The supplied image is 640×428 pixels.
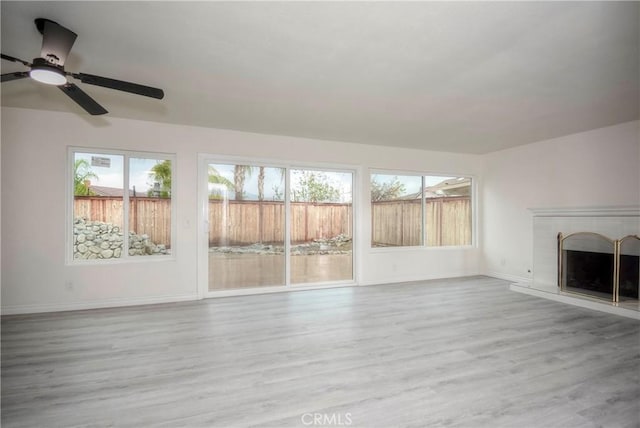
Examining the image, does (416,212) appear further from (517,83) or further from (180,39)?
(180,39)

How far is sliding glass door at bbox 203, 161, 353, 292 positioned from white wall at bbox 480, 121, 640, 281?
9.72 feet

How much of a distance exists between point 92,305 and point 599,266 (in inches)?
274

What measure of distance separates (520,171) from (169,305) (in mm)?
6204

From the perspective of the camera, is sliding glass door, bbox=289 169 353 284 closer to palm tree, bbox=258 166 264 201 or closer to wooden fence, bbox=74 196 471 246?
wooden fence, bbox=74 196 471 246

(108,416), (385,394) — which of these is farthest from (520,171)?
(108,416)

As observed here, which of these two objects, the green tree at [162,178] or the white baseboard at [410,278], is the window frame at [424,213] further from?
the green tree at [162,178]

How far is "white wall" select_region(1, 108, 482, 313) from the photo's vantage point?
13.2 ft

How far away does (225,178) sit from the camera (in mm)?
5059

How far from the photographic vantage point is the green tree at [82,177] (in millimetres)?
4334

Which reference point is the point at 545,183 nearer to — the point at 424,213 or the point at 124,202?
the point at 424,213

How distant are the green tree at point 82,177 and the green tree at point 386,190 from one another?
14.3 ft

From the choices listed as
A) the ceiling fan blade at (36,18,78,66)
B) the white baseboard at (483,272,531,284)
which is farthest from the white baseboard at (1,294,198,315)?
the white baseboard at (483,272,531,284)

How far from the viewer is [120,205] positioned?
452cm

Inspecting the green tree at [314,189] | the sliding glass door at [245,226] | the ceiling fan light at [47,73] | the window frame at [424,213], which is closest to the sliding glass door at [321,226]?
the green tree at [314,189]
